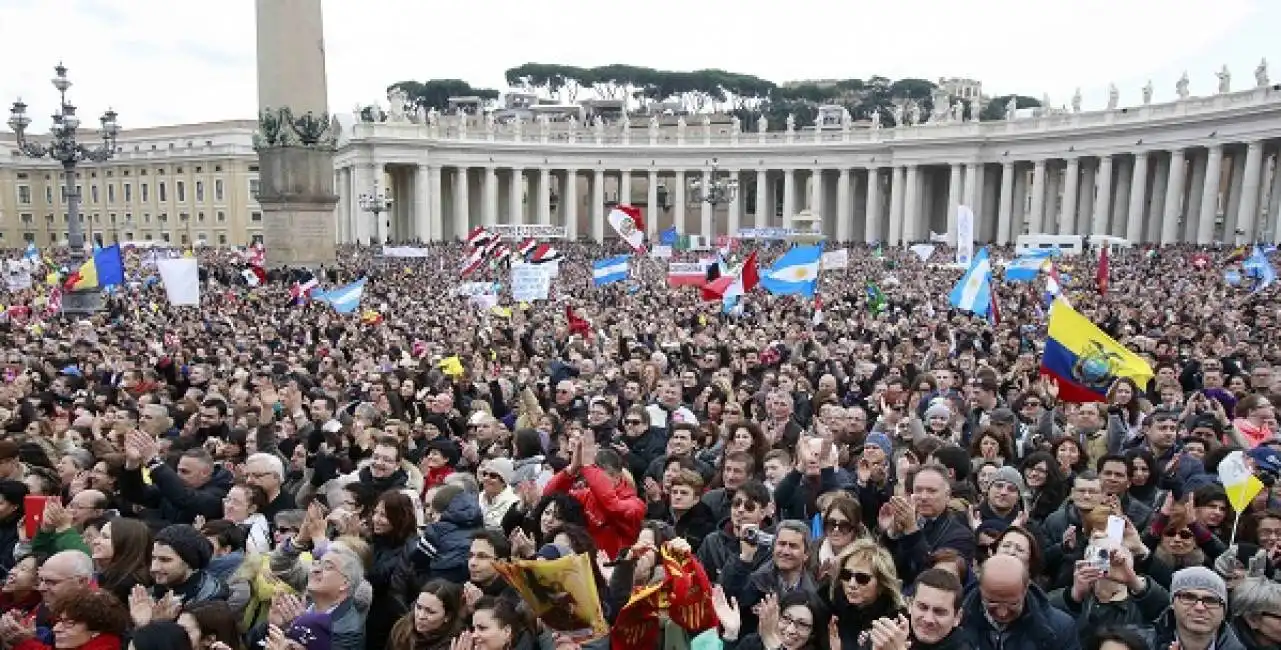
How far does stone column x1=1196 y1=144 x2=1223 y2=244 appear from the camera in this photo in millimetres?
51844

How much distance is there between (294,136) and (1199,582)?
95.3 ft

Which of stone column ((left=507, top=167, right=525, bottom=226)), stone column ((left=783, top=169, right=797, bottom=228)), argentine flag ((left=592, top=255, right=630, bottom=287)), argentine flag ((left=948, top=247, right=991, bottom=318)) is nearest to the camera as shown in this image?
argentine flag ((left=948, top=247, right=991, bottom=318))

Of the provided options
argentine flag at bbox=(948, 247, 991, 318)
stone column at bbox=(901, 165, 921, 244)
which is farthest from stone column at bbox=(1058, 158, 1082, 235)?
argentine flag at bbox=(948, 247, 991, 318)

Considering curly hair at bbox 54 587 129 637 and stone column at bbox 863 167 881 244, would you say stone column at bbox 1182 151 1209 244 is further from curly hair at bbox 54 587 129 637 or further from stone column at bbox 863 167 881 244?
curly hair at bbox 54 587 129 637

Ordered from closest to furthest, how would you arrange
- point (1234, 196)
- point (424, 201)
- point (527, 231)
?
point (527, 231) → point (1234, 196) → point (424, 201)

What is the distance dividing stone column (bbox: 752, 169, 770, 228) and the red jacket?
2965 inches

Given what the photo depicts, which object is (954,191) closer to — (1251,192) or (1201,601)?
(1251,192)

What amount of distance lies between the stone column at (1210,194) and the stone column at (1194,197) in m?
4.62

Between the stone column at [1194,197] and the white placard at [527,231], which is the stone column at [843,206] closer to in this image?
the stone column at [1194,197]

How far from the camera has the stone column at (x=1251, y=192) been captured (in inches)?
1945

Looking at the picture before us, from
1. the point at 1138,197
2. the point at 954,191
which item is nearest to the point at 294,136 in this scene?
the point at 1138,197

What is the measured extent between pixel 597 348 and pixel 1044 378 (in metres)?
8.08

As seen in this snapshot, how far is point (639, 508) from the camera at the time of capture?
596 cm

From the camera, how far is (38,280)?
Answer: 32938 millimetres
